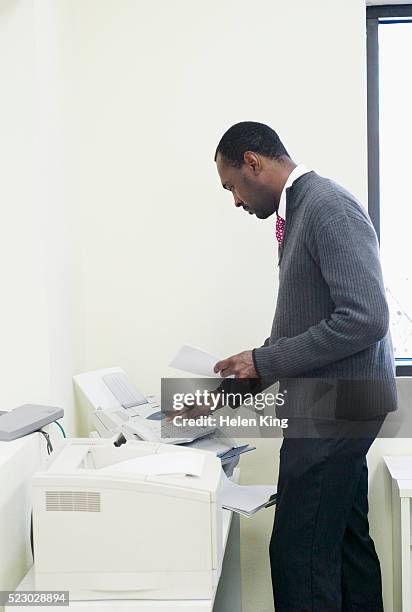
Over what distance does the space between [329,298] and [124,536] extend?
0.80 m

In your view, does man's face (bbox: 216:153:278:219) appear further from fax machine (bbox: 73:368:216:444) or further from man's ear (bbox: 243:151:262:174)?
fax machine (bbox: 73:368:216:444)

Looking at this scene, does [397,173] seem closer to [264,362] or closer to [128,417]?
[264,362]

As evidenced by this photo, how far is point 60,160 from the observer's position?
2.33m

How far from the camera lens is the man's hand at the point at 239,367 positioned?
196 cm

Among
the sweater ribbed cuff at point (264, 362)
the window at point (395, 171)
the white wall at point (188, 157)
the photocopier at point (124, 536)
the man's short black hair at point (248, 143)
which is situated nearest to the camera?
the photocopier at point (124, 536)

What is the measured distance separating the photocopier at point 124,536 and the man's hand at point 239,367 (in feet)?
1.82

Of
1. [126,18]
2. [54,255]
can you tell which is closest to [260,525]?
[54,255]

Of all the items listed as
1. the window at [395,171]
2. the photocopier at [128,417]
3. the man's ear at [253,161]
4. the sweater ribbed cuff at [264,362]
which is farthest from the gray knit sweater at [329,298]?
the window at [395,171]

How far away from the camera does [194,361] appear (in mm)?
2043

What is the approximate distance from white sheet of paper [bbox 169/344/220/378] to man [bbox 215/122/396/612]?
0.06 metres

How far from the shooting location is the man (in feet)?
5.94

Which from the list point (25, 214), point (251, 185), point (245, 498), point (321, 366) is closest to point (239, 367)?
point (321, 366)

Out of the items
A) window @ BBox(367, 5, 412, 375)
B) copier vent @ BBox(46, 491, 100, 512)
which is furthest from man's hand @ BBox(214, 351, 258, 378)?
window @ BBox(367, 5, 412, 375)

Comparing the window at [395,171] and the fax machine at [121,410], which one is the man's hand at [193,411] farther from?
the window at [395,171]
